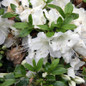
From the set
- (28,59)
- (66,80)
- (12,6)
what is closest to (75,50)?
(66,80)

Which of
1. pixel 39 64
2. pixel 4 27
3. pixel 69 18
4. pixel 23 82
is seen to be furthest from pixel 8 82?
pixel 69 18

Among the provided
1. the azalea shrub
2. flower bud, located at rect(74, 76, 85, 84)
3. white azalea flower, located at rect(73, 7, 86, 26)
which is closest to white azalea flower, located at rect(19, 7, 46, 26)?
the azalea shrub

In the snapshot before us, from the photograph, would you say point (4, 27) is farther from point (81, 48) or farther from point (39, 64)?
point (81, 48)

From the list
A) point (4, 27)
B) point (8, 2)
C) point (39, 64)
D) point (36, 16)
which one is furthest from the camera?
point (8, 2)

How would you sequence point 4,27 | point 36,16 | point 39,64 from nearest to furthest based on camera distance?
point 39,64 < point 36,16 < point 4,27

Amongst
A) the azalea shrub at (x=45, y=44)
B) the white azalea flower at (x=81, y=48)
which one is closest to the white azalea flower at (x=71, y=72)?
the azalea shrub at (x=45, y=44)

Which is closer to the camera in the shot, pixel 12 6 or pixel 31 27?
pixel 31 27

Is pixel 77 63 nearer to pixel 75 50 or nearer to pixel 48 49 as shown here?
pixel 75 50

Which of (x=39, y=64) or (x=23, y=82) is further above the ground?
(x=39, y=64)

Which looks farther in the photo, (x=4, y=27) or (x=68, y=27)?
(x=4, y=27)
